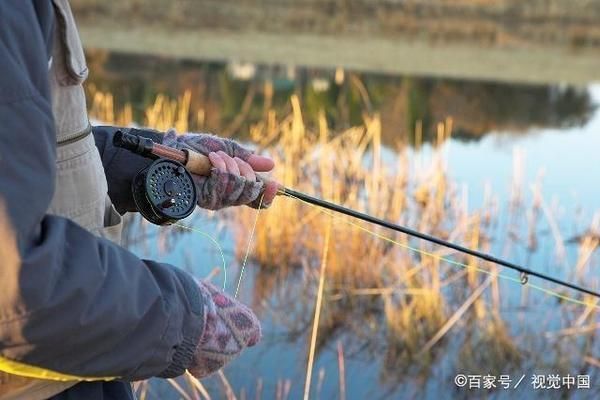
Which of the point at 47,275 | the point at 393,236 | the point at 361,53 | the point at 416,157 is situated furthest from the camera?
the point at 361,53

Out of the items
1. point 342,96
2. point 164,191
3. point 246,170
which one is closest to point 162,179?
point 164,191

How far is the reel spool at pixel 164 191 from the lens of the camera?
1070 millimetres

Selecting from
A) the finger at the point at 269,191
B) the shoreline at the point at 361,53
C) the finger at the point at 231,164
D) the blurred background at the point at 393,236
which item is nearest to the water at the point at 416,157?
the blurred background at the point at 393,236

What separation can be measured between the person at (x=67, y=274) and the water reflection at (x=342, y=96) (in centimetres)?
472

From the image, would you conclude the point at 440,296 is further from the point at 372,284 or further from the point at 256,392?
the point at 256,392

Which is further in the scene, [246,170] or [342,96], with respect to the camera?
[342,96]

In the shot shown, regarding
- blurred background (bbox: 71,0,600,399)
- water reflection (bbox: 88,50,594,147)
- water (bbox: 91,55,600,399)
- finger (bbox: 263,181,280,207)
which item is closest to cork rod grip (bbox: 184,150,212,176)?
finger (bbox: 263,181,280,207)

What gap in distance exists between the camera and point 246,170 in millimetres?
1153

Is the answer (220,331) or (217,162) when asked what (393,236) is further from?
(220,331)

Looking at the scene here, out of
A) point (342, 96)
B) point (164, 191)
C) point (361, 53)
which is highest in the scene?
point (164, 191)

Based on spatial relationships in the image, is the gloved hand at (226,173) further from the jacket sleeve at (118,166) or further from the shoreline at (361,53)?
the shoreline at (361,53)

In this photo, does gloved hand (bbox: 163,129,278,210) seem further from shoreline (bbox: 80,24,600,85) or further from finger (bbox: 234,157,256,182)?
shoreline (bbox: 80,24,600,85)

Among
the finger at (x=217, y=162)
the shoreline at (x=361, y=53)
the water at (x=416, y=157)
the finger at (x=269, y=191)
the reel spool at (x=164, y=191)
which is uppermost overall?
the finger at (x=217, y=162)

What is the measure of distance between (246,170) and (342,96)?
20.4ft
